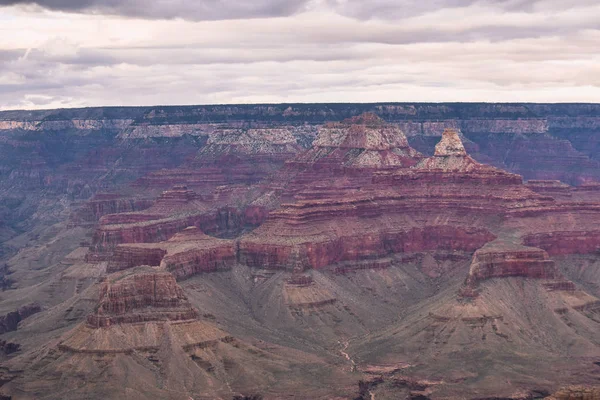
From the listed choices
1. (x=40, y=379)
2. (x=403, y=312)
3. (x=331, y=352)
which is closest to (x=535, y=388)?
(x=331, y=352)

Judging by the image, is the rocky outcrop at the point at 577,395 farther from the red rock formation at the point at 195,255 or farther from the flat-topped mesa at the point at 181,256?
the flat-topped mesa at the point at 181,256

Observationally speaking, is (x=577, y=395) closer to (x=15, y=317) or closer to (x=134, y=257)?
(x=134, y=257)

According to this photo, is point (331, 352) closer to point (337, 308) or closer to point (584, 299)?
point (337, 308)

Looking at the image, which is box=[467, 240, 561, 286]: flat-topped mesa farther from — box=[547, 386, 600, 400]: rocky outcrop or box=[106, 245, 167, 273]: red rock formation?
box=[547, 386, 600, 400]: rocky outcrop

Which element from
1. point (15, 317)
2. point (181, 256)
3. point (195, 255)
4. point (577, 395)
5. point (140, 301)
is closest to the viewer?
point (577, 395)

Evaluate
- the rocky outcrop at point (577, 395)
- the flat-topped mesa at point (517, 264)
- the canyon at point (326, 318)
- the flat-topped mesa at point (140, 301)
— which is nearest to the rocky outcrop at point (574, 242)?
the canyon at point (326, 318)

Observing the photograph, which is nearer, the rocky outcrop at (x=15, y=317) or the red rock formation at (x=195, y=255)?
the red rock formation at (x=195, y=255)

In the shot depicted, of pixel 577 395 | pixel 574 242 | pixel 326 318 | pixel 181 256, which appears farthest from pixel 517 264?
pixel 577 395

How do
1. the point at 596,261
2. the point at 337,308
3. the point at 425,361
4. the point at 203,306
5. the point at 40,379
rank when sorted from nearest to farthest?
1. the point at 40,379
2. the point at 425,361
3. the point at 203,306
4. the point at 337,308
5. the point at 596,261
